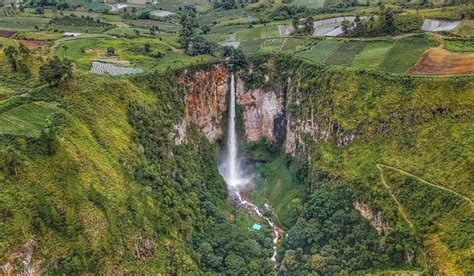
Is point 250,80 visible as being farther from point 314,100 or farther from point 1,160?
point 1,160

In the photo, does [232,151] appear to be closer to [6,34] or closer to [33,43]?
[33,43]

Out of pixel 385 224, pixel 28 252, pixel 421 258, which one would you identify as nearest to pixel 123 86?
pixel 28 252

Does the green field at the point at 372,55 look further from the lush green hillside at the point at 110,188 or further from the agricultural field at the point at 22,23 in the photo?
the agricultural field at the point at 22,23

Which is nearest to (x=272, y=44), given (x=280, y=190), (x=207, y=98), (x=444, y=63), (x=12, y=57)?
(x=207, y=98)

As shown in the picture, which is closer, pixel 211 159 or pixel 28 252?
pixel 28 252

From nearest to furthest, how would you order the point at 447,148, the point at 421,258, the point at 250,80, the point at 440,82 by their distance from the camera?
the point at 421,258, the point at 447,148, the point at 440,82, the point at 250,80

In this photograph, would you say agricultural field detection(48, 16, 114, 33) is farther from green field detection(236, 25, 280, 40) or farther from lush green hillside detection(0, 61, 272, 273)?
lush green hillside detection(0, 61, 272, 273)

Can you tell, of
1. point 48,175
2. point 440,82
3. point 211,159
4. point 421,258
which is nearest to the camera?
point 48,175
